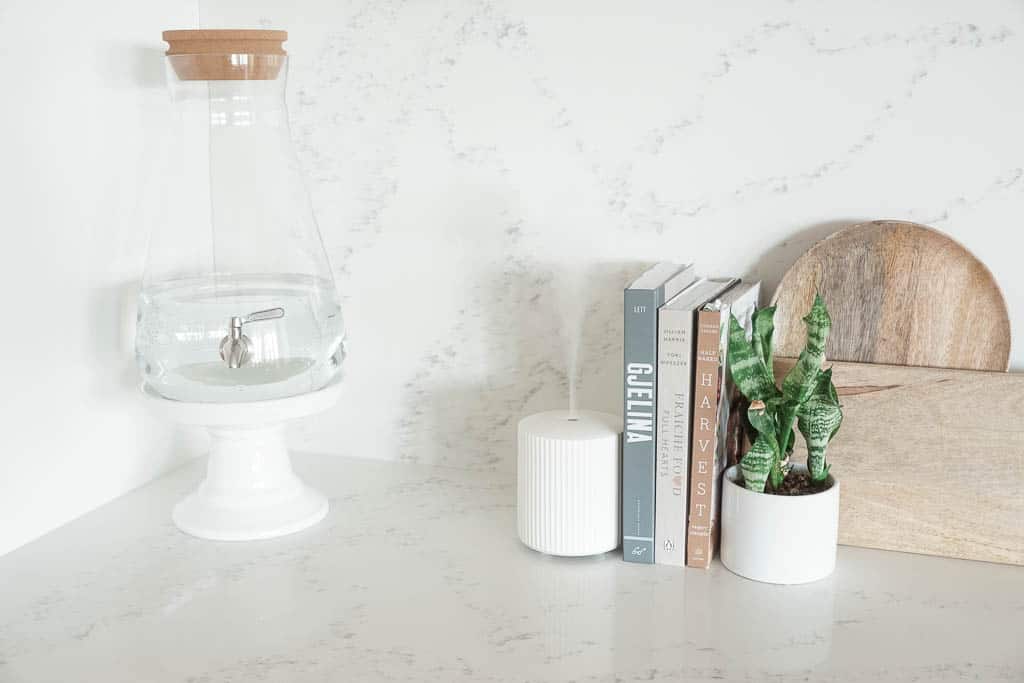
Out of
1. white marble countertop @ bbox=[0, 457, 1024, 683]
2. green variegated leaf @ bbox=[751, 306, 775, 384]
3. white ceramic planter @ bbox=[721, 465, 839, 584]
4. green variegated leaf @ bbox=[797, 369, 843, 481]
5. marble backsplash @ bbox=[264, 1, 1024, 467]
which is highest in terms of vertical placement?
marble backsplash @ bbox=[264, 1, 1024, 467]

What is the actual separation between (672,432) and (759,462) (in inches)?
3.2

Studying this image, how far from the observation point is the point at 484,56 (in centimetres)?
113

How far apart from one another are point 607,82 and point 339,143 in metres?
0.32

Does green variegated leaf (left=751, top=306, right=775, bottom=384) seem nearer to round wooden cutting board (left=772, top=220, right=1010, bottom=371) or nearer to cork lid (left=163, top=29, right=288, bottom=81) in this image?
round wooden cutting board (left=772, top=220, right=1010, bottom=371)

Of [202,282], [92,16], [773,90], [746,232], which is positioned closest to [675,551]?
[746,232]

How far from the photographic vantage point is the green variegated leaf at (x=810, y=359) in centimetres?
90

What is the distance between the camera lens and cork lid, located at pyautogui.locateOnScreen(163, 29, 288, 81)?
101cm

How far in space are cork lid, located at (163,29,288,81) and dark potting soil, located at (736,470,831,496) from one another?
597 millimetres

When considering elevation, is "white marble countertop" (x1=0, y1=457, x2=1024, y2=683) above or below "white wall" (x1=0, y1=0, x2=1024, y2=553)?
below

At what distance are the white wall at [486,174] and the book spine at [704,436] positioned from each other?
164 millimetres

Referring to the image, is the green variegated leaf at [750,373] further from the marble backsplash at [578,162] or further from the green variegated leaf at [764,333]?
the marble backsplash at [578,162]

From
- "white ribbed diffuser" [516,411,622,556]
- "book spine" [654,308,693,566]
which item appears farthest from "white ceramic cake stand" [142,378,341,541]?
"book spine" [654,308,693,566]

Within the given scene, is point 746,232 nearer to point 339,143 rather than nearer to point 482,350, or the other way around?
point 482,350

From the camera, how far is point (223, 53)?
3.35 feet
